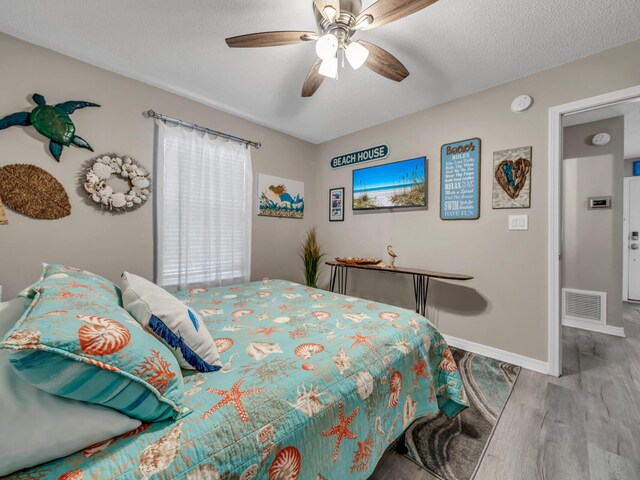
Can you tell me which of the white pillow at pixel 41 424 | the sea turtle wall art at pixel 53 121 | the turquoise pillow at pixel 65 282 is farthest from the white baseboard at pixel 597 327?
the sea turtle wall art at pixel 53 121

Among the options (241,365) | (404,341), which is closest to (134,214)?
(241,365)

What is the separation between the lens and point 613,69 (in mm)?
1899

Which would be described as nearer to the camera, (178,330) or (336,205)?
(178,330)

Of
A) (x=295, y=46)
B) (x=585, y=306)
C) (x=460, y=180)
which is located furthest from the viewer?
(x=585, y=306)

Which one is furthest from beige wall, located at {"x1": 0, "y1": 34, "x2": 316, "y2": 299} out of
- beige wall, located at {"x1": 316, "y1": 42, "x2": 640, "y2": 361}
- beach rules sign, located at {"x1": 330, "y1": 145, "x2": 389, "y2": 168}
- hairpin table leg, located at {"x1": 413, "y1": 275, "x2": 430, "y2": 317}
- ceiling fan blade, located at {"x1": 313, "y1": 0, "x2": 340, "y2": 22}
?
hairpin table leg, located at {"x1": 413, "y1": 275, "x2": 430, "y2": 317}

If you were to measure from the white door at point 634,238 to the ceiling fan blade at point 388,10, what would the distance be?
531 cm

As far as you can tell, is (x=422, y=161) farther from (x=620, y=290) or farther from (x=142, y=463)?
(x=142, y=463)

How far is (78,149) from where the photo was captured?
82.2 inches

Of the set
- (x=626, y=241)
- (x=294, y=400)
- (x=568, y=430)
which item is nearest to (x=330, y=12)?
(x=294, y=400)

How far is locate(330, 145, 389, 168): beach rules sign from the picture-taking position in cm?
319

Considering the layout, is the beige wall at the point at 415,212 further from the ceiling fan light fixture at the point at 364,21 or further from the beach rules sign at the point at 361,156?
the ceiling fan light fixture at the point at 364,21

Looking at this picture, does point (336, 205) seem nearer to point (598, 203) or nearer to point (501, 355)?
point (501, 355)

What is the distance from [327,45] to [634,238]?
5719mm

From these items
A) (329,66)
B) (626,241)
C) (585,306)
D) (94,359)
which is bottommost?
(585,306)
